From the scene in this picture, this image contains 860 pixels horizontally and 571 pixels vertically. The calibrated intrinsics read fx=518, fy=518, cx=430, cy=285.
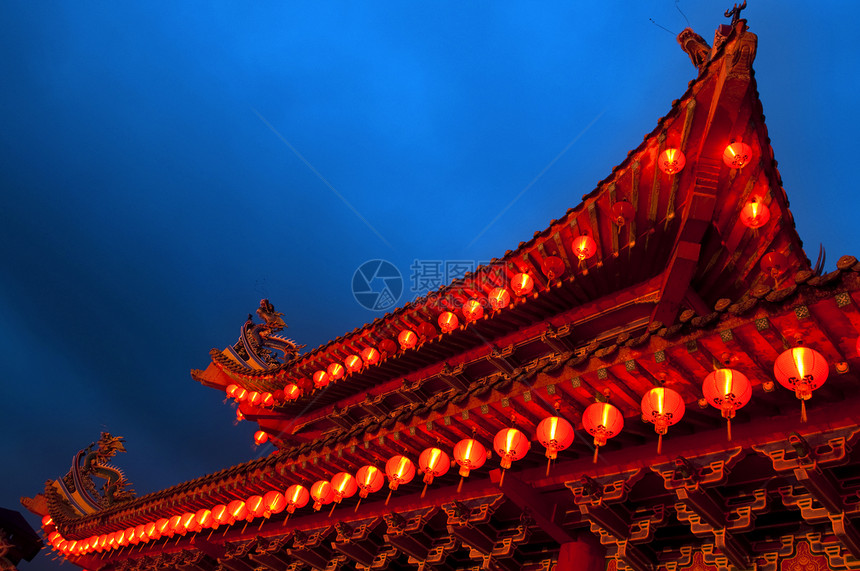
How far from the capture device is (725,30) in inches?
269

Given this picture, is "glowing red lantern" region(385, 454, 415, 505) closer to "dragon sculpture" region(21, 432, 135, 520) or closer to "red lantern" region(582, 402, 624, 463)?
"red lantern" region(582, 402, 624, 463)

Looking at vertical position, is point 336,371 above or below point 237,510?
above

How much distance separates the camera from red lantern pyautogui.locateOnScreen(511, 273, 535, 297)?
9.45 meters

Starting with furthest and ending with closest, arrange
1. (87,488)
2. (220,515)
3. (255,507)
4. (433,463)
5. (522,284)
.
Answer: (87,488) → (220,515) → (522,284) → (255,507) → (433,463)

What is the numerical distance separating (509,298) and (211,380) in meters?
12.4

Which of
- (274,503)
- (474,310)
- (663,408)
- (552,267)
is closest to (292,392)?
(274,503)

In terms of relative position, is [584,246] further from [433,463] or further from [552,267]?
[433,463]

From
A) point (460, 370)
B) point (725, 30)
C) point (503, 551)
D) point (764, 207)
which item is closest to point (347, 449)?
point (503, 551)

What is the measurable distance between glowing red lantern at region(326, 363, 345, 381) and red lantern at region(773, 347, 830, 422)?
10.8m

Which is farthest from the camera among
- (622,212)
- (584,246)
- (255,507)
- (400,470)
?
(255,507)

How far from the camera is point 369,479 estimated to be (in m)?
6.90

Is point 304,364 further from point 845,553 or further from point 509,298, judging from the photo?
point 845,553

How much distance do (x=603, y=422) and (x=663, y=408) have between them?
22.4 inches

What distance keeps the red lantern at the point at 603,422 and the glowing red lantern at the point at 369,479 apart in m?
3.23
